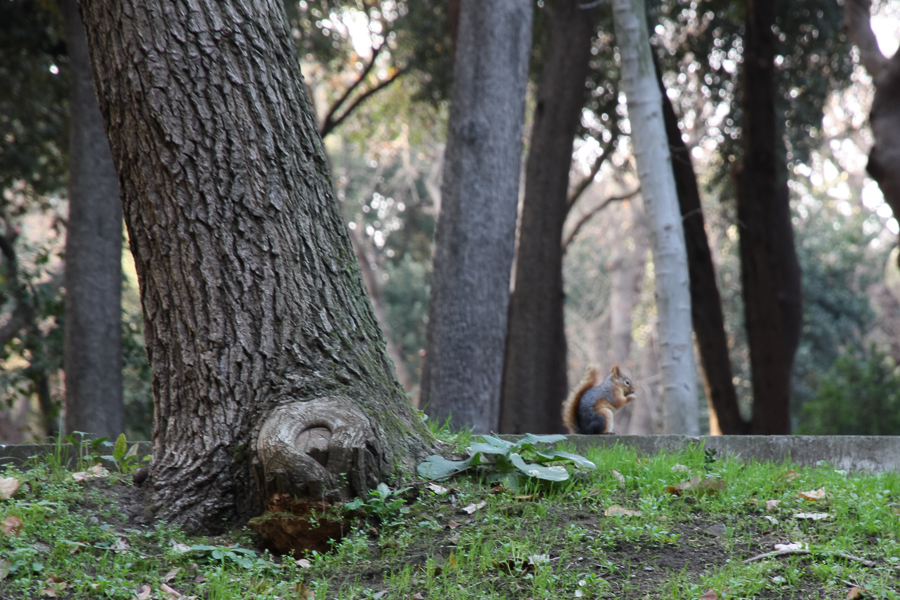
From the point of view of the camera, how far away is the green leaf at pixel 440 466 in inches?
118

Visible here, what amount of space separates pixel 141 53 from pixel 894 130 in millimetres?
5675

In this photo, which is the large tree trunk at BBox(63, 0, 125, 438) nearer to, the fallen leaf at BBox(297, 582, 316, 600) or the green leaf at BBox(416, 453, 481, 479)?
Answer: the green leaf at BBox(416, 453, 481, 479)

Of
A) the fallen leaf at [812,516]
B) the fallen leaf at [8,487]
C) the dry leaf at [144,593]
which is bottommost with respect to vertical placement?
Answer: the dry leaf at [144,593]

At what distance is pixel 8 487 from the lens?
292 cm

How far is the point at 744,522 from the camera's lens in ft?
9.52

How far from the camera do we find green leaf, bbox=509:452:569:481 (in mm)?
2997

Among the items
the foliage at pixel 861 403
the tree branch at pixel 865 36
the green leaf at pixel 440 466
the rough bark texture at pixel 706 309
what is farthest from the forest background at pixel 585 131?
the green leaf at pixel 440 466

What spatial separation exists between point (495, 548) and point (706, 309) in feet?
23.4

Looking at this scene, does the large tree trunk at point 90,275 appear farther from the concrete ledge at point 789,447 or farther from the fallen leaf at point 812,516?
the fallen leaf at point 812,516

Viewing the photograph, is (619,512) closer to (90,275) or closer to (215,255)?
(215,255)

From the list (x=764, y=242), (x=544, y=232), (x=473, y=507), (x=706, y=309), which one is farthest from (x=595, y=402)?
(x=764, y=242)

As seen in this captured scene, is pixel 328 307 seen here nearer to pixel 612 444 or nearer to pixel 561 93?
pixel 612 444

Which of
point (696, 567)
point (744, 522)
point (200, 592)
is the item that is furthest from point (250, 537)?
point (744, 522)

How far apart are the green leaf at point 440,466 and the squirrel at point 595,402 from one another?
1.82m
